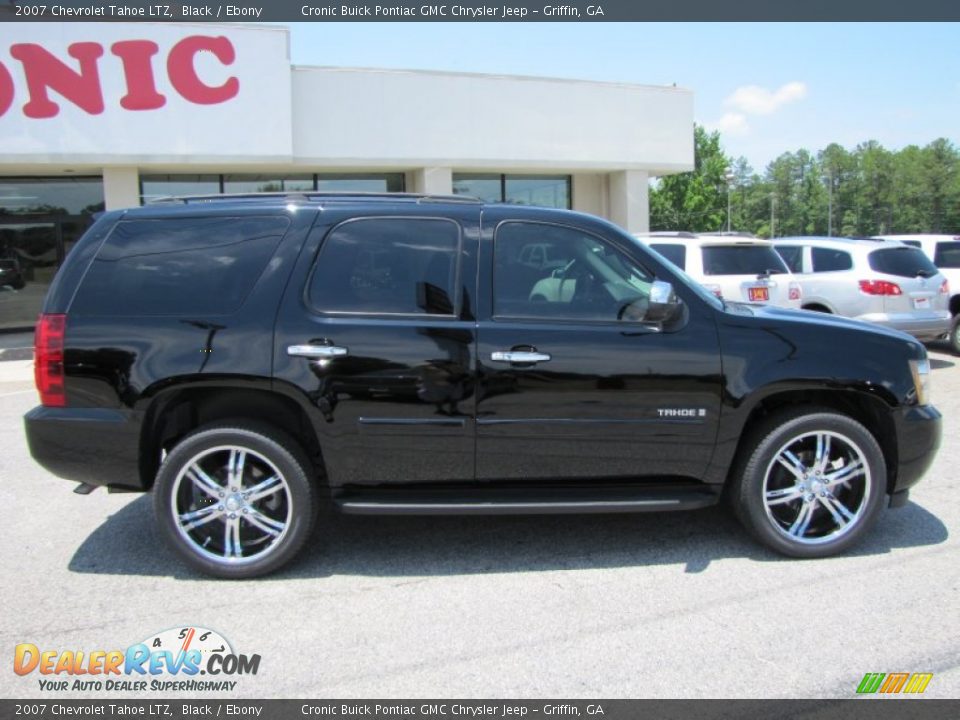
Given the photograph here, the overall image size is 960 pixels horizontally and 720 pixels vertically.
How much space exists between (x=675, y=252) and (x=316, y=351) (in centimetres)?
690

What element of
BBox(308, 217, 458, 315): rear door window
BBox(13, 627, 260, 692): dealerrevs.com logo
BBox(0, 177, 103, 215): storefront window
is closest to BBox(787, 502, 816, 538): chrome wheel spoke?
BBox(308, 217, 458, 315): rear door window

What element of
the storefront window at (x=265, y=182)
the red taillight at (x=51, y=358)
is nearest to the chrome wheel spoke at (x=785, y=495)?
the red taillight at (x=51, y=358)

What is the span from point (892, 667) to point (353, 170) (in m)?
15.5

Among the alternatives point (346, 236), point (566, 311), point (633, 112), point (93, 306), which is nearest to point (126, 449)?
point (93, 306)

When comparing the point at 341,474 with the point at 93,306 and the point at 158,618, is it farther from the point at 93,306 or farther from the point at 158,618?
the point at 93,306

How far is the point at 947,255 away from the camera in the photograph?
12703 mm

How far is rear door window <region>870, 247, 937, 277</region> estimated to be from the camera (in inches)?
406

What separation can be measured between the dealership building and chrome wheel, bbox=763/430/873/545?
13.1 metres

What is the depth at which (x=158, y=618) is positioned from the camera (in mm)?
Result: 3682

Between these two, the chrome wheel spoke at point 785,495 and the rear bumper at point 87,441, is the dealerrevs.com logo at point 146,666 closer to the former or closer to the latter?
the rear bumper at point 87,441

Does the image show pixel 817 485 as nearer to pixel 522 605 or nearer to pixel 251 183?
pixel 522 605

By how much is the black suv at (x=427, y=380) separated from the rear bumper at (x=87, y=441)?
0.04ft

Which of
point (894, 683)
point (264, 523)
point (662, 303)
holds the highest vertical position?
point (662, 303)

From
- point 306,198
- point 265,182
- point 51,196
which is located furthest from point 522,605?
point 51,196
